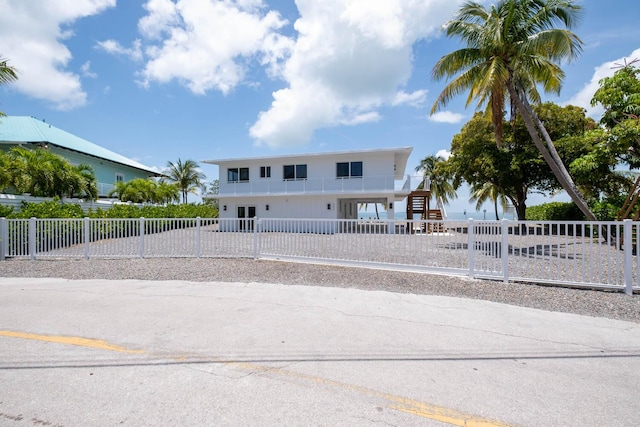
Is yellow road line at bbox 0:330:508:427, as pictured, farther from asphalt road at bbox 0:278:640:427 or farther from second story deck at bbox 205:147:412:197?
second story deck at bbox 205:147:412:197

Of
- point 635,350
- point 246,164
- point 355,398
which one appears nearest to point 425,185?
point 246,164

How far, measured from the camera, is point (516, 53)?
1203 centimetres

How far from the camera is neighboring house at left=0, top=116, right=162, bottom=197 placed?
886 inches

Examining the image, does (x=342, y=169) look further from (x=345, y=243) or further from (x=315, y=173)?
(x=345, y=243)

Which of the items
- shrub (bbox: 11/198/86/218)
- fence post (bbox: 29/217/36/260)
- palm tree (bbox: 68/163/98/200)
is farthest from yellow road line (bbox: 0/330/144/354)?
palm tree (bbox: 68/163/98/200)

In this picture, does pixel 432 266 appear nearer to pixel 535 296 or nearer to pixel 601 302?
pixel 535 296

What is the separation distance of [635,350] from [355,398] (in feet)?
12.2

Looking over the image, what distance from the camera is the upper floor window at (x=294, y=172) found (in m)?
24.6

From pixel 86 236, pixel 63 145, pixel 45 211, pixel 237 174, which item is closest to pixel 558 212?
pixel 237 174

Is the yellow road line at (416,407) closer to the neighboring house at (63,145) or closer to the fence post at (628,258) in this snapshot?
the fence post at (628,258)

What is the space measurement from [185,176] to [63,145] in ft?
65.5

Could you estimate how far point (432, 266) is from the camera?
26.2 feet

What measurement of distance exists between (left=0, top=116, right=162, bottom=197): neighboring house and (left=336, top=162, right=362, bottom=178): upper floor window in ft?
59.6

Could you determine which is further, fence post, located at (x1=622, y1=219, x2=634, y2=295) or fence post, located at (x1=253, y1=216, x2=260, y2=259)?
fence post, located at (x1=253, y1=216, x2=260, y2=259)
